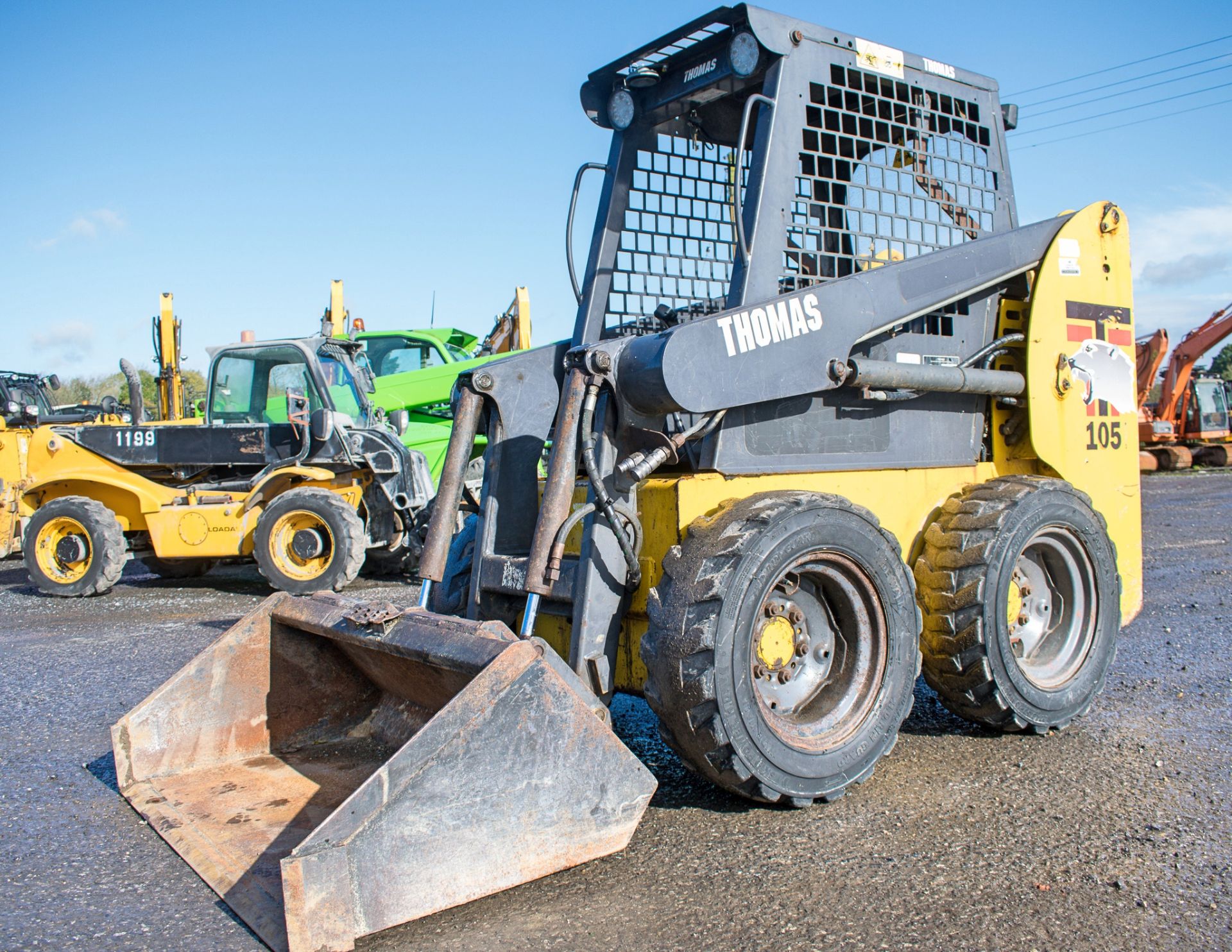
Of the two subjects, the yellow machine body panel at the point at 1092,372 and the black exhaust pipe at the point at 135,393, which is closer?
the yellow machine body panel at the point at 1092,372

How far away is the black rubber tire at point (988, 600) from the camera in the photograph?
165 inches

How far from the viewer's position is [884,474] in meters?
4.38

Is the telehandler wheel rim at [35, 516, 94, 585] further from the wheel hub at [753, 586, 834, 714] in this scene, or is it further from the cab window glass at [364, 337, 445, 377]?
the wheel hub at [753, 586, 834, 714]

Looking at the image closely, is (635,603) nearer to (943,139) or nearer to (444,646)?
(444,646)

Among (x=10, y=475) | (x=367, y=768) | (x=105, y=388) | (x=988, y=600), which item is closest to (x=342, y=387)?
(x=10, y=475)

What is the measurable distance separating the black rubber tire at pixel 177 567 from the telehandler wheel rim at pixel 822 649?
30.0 feet

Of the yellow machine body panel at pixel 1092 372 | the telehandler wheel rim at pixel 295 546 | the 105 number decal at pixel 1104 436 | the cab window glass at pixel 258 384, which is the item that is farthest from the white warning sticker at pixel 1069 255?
the cab window glass at pixel 258 384

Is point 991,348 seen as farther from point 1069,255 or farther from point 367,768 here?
point 367,768

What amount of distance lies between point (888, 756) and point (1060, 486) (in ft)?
4.57

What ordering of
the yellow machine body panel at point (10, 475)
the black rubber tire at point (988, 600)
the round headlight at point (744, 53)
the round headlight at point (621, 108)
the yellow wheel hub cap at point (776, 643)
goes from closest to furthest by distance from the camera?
the yellow wheel hub cap at point (776, 643) < the round headlight at point (744, 53) < the black rubber tire at point (988, 600) < the round headlight at point (621, 108) < the yellow machine body panel at point (10, 475)

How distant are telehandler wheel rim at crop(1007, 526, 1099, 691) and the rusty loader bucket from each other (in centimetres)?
233

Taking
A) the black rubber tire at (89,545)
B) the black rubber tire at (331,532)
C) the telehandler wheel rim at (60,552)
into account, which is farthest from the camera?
the telehandler wheel rim at (60,552)

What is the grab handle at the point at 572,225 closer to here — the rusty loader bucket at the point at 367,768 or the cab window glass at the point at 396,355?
the rusty loader bucket at the point at 367,768

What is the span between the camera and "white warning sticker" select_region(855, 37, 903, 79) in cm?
445
